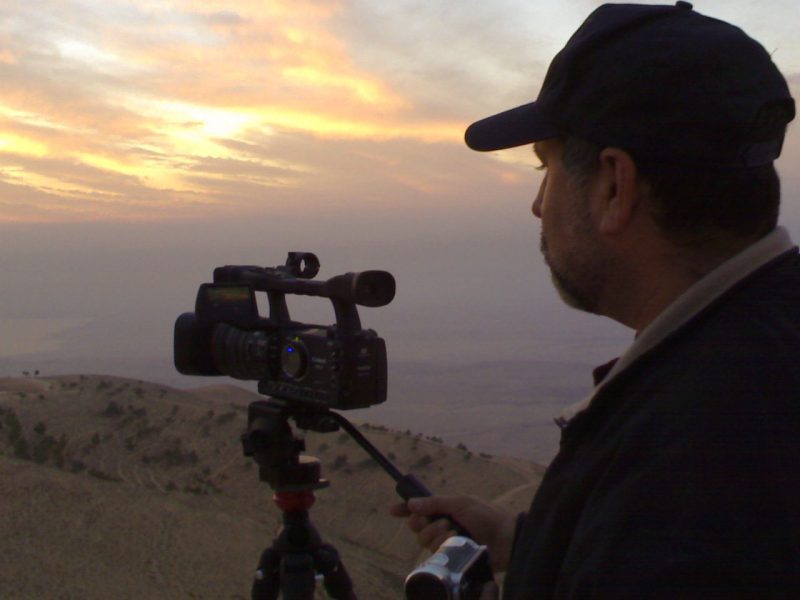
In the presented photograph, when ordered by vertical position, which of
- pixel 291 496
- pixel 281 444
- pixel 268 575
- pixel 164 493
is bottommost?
pixel 164 493

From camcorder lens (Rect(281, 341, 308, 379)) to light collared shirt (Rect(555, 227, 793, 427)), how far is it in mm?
1662

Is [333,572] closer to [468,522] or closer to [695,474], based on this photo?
[468,522]

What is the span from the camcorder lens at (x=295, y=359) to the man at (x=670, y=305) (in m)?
1.35

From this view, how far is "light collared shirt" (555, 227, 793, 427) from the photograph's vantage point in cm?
136

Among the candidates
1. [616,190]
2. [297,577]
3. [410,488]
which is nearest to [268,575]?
[297,577]

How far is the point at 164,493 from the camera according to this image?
9.02 m

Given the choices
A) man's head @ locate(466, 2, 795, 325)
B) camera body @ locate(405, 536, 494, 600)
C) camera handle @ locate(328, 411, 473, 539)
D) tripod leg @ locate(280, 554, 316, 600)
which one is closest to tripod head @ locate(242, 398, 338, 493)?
tripod leg @ locate(280, 554, 316, 600)

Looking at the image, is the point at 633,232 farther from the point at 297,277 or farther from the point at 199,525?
the point at 199,525

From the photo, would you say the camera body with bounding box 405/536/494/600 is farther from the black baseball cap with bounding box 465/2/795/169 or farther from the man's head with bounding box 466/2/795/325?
the black baseball cap with bounding box 465/2/795/169

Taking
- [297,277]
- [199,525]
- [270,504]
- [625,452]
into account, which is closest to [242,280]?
[297,277]

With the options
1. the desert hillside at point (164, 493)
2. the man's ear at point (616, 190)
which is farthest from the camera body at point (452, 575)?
the desert hillside at point (164, 493)

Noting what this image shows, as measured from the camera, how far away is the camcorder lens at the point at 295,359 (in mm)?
2951

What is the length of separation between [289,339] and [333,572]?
3.46 ft

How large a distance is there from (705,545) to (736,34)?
87cm
